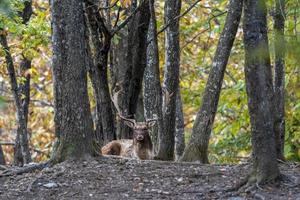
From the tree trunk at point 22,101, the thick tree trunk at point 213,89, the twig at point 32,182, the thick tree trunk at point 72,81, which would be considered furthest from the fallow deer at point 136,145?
the twig at point 32,182

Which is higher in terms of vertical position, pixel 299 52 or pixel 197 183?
pixel 299 52

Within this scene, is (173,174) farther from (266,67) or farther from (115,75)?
(115,75)

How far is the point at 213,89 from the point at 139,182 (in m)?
2.19

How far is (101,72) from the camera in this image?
1185 cm

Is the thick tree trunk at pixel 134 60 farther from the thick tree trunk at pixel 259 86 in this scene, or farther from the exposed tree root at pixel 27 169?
the thick tree trunk at pixel 259 86

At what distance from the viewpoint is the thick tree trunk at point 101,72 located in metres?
11.2

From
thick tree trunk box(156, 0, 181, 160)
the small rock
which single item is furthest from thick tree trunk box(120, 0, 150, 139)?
the small rock

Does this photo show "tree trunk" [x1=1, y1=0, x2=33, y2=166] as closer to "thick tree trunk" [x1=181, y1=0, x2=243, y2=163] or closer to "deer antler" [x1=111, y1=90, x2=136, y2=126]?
"deer antler" [x1=111, y1=90, x2=136, y2=126]

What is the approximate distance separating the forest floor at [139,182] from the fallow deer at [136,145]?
8.36ft

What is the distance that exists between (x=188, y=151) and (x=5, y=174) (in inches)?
111

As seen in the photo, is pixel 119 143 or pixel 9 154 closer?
pixel 119 143

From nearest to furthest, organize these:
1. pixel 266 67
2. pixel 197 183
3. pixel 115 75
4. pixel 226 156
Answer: pixel 266 67 < pixel 197 183 < pixel 115 75 < pixel 226 156

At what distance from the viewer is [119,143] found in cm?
1198

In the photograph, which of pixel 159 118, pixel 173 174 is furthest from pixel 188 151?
pixel 173 174
